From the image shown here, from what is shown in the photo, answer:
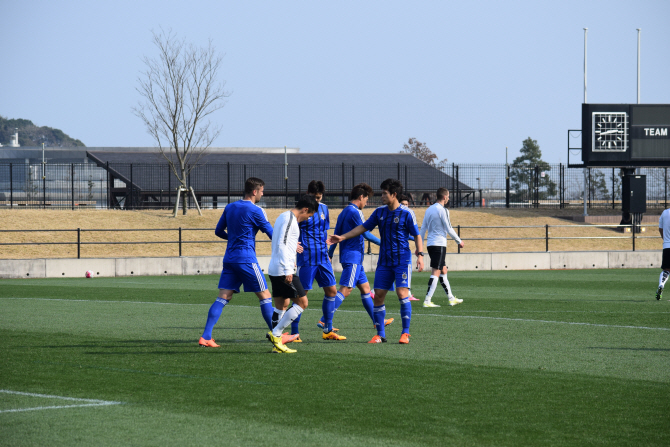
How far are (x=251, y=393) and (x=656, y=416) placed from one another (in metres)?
3.12

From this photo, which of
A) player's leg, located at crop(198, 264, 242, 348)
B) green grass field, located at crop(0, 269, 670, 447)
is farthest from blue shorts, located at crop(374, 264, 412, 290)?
player's leg, located at crop(198, 264, 242, 348)

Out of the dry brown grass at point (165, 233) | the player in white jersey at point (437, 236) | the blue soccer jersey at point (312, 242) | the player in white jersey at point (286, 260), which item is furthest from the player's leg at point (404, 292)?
the dry brown grass at point (165, 233)

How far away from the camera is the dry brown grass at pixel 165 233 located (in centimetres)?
2920

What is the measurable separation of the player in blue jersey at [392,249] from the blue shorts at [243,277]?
105 centimetres

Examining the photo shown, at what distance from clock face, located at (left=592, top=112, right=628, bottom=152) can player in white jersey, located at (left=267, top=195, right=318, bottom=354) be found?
28081mm

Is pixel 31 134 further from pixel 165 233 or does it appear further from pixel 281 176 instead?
pixel 165 233

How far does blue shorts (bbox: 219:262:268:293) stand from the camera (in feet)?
29.0

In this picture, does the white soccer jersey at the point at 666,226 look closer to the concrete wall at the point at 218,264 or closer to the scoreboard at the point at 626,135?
the concrete wall at the point at 218,264

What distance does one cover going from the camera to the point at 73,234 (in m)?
30.8

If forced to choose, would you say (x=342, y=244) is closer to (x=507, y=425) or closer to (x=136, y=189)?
(x=507, y=425)

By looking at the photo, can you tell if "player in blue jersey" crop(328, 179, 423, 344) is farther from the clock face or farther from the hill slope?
the hill slope

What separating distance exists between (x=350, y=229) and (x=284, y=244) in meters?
2.09

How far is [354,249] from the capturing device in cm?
1061

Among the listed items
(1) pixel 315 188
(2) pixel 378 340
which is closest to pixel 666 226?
(2) pixel 378 340
